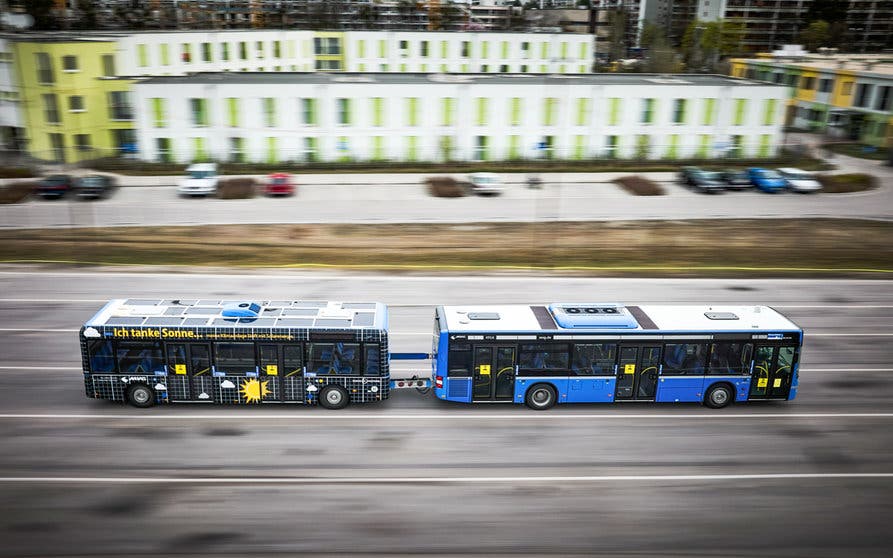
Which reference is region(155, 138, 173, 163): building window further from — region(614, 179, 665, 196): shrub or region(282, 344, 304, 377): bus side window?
region(282, 344, 304, 377): bus side window

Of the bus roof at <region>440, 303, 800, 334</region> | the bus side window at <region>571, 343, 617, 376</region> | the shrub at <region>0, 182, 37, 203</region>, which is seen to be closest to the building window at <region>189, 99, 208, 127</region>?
the shrub at <region>0, 182, 37, 203</region>

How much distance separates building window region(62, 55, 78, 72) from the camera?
5169 cm

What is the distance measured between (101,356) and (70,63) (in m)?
44.1

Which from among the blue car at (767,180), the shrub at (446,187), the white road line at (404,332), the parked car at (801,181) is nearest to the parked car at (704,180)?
the blue car at (767,180)

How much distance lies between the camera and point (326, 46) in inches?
3275

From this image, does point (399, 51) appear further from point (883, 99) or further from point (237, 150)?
point (883, 99)

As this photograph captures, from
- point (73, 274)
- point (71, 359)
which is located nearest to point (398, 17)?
point (73, 274)

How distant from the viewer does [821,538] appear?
44.4ft

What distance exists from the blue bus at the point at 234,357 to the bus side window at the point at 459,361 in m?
1.73

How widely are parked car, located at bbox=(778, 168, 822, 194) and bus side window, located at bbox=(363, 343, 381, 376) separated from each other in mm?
40700

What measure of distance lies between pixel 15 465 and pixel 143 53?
57260mm

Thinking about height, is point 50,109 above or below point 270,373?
above

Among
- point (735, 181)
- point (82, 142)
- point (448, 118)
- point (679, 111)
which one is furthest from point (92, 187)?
point (679, 111)

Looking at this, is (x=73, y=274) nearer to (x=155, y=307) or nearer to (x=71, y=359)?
(x=71, y=359)
